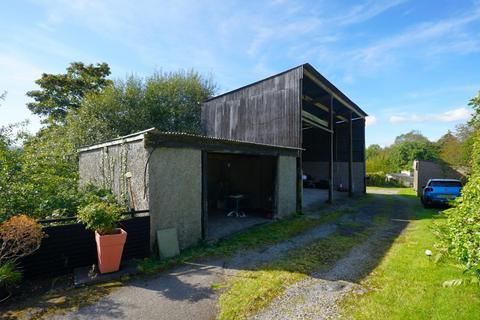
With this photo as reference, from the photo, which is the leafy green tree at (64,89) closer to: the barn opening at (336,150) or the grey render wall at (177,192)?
the barn opening at (336,150)

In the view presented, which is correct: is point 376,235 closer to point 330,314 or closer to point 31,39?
point 330,314

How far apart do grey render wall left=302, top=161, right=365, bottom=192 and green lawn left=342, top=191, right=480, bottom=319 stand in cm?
1558

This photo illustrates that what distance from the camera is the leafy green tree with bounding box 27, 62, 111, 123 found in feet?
74.8

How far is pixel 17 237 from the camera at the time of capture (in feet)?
12.4

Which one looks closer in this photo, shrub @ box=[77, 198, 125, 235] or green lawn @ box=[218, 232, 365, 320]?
green lawn @ box=[218, 232, 365, 320]

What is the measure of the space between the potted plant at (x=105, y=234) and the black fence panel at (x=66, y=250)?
0.31 m

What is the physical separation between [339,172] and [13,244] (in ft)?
69.4

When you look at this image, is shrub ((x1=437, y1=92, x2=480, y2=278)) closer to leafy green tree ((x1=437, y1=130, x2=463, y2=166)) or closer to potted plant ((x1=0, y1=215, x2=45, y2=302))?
potted plant ((x1=0, y1=215, x2=45, y2=302))

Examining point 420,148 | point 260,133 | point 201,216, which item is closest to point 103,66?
point 260,133

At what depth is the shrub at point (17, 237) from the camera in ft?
12.4

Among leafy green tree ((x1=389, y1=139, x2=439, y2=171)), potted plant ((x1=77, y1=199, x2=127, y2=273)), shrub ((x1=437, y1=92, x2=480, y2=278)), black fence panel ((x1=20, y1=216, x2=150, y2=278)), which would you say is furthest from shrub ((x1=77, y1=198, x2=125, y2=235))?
leafy green tree ((x1=389, y1=139, x2=439, y2=171))

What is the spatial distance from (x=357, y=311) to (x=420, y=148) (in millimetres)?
39916

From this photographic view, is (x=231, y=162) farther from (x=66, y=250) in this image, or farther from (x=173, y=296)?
(x=173, y=296)

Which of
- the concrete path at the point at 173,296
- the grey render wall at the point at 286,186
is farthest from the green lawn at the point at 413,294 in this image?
the grey render wall at the point at 286,186
